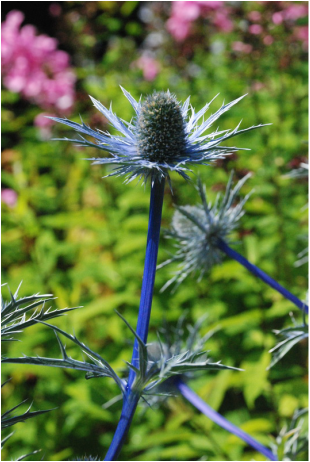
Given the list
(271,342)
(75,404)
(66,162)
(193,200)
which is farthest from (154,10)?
(75,404)

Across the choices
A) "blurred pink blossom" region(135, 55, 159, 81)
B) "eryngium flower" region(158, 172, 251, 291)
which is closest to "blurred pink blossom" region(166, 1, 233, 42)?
"blurred pink blossom" region(135, 55, 159, 81)

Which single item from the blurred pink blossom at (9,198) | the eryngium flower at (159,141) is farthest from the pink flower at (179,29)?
the eryngium flower at (159,141)

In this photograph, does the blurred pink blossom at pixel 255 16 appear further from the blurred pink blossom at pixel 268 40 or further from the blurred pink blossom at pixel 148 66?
the blurred pink blossom at pixel 148 66

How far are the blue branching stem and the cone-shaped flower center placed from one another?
0.26 feet

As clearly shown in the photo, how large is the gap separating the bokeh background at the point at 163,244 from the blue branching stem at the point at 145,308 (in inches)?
20.6

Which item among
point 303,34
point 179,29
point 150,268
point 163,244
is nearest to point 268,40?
point 303,34

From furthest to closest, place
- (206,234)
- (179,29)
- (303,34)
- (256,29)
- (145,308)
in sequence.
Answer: (179,29)
(303,34)
(256,29)
(206,234)
(145,308)

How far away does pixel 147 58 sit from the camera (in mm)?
3021

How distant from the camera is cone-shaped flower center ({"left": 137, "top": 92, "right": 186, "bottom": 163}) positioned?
0.70 metres

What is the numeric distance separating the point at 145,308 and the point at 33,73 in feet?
6.83

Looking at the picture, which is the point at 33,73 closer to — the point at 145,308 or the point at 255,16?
the point at 255,16

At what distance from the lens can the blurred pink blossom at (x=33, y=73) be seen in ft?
7.26

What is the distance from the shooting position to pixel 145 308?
61cm

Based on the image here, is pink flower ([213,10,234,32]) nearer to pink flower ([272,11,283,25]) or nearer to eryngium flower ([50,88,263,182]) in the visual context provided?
pink flower ([272,11,283,25])
